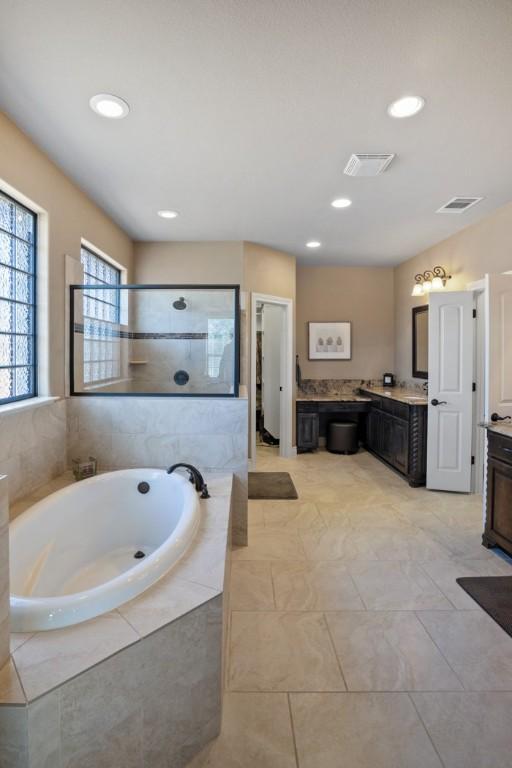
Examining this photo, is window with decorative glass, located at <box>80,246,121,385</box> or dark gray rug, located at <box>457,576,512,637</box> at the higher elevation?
window with decorative glass, located at <box>80,246,121,385</box>

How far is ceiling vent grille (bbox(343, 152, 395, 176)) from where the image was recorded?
2.59 m

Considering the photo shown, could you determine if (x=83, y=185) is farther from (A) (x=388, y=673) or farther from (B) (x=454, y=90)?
(A) (x=388, y=673)

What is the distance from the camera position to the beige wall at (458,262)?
356 centimetres

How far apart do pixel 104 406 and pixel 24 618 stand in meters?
1.75

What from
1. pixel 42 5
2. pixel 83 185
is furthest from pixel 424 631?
pixel 83 185

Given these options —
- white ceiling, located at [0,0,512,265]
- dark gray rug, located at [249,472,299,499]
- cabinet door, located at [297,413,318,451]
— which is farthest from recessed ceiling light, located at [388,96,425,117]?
cabinet door, located at [297,413,318,451]

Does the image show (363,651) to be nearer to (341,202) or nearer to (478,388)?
(478,388)

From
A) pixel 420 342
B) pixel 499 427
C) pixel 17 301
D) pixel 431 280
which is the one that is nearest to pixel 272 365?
pixel 420 342

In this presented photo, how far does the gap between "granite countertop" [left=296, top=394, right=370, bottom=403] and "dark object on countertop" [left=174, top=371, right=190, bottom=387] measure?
2462 mm

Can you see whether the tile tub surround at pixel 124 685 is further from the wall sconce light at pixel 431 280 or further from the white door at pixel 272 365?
the white door at pixel 272 365

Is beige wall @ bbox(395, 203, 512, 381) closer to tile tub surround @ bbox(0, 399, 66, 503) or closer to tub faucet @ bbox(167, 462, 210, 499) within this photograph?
tub faucet @ bbox(167, 462, 210, 499)

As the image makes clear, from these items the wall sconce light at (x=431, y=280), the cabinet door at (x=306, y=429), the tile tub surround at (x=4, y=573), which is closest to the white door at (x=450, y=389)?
the wall sconce light at (x=431, y=280)

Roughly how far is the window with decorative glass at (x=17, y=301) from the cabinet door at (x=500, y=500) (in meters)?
3.21

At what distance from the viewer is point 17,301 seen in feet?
7.97
